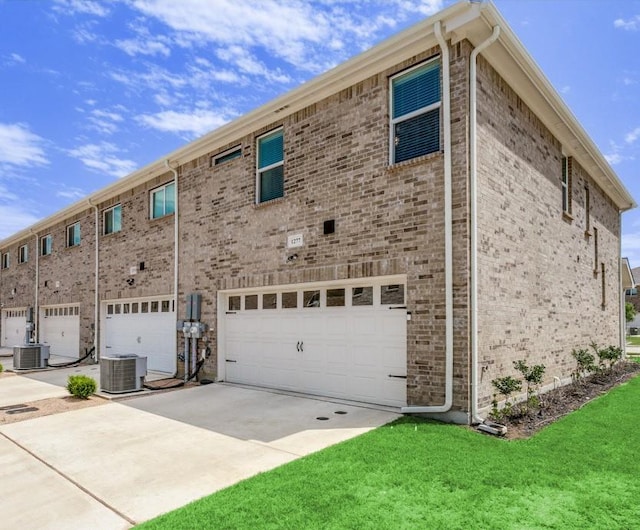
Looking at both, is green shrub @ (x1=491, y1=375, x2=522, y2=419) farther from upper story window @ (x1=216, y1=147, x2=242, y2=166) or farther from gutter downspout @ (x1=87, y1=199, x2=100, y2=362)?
gutter downspout @ (x1=87, y1=199, x2=100, y2=362)

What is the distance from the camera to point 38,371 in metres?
13.8

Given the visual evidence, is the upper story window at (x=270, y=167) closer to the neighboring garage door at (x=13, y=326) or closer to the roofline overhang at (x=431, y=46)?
the roofline overhang at (x=431, y=46)

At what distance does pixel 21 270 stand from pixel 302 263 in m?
19.5

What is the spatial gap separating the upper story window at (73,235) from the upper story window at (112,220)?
2.51 meters

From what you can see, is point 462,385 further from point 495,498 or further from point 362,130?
point 362,130

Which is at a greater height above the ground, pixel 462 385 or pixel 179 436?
pixel 462 385

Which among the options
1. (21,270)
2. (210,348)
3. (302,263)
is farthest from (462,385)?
(21,270)

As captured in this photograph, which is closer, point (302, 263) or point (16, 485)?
point (16, 485)

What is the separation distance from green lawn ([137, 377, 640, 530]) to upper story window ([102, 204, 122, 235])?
11929mm

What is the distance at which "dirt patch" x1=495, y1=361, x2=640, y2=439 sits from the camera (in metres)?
6.45

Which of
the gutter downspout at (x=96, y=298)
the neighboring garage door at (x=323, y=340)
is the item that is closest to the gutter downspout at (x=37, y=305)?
the gutter downspout at (x=96, y=298)

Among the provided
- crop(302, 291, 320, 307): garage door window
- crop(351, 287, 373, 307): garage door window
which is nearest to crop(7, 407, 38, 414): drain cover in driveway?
crop(302, 291, 320, 307): garage door window

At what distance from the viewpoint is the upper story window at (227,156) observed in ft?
35.1

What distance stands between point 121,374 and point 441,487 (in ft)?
24.7
